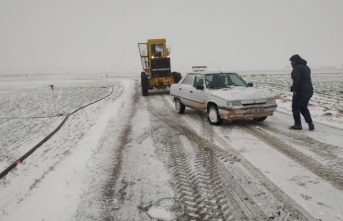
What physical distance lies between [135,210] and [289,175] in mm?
2473

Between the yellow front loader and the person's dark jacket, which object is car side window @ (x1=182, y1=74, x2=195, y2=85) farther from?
the yellow front loader

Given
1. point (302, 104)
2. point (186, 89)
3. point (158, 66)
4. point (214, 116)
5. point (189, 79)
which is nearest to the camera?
point (302, 104)

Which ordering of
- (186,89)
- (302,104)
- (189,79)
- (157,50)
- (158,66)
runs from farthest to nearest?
(157,50)
(158,66)
(189,79)
(186,89)
(302,104)

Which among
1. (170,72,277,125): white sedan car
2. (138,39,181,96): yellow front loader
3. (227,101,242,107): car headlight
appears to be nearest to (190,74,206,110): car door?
(170,72,277,125): white sedan car

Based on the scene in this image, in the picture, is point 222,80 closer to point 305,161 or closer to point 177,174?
point 305,161

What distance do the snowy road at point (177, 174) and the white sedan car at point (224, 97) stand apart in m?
0.44

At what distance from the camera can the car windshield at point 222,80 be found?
834 centimetres

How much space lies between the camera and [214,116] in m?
7.66

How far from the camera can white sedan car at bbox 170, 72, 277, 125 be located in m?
7.16

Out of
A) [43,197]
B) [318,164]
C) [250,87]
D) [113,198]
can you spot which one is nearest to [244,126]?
[250,87]

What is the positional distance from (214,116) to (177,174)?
12.1ft

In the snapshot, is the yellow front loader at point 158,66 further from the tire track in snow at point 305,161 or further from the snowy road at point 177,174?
the tire track in snow at point 305,161

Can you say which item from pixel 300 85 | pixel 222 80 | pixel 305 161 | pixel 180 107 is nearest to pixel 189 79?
pixel 180 107

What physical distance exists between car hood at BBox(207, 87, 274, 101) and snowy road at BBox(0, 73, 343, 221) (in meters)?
0.86
